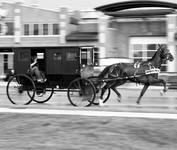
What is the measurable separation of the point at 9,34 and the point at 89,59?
37.7 metres

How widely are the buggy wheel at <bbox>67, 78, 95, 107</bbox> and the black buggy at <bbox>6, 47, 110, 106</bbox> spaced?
18cm

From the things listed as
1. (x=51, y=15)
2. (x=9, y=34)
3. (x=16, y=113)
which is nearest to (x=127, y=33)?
(x=51, y=15)

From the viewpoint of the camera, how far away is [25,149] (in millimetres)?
7930

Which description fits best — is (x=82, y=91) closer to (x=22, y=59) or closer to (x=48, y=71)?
(x=48, y=71)

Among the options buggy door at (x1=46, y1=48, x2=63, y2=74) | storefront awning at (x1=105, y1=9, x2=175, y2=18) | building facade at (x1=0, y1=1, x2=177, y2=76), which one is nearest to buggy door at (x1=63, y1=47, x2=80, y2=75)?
buggy door at (x1=46, y1=48, x2=63, y2=74)

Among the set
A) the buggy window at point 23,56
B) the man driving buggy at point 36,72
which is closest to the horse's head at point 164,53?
the man driving buggy at point 36,72

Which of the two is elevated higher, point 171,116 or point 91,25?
point 91,25

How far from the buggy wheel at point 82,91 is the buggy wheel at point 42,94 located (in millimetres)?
1197

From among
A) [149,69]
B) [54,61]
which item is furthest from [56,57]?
[149,69]

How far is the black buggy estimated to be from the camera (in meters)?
15.7

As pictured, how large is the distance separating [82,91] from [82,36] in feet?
111

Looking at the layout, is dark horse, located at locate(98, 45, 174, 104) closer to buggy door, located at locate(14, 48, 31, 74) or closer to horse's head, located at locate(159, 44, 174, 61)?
horse's head, located at locate(159, 44, 174, 61)

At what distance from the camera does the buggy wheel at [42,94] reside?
1593cm

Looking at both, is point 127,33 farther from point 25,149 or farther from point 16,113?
point 25,149
